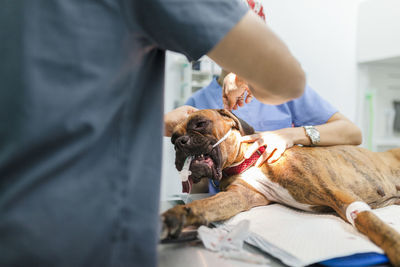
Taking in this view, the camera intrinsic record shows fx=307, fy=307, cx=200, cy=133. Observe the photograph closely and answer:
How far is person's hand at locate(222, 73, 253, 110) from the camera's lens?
5.07 ft

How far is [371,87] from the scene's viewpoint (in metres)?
4.08

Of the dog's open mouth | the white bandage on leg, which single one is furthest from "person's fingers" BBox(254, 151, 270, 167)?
the white bandage on leg

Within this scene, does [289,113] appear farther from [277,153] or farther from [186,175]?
[186,175]

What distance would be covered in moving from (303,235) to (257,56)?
2.36 ft

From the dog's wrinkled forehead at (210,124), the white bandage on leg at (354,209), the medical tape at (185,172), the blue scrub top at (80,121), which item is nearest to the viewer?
the blue scrub top at (80,121)

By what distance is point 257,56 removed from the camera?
692 mm

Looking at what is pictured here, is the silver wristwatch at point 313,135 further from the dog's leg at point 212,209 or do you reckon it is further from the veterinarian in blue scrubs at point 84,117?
the veterinarian in blue scrubs at point 84,117

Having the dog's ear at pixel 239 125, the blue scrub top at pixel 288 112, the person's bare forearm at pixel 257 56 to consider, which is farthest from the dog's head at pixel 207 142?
the person's bare forearm at pixel 257 56

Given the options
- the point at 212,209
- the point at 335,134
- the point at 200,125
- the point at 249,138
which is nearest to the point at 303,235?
the point at 212,209

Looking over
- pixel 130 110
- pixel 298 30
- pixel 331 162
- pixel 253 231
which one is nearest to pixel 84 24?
pixel 130 110

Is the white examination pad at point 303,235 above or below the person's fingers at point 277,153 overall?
below

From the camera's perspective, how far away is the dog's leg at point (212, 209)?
1.10 m

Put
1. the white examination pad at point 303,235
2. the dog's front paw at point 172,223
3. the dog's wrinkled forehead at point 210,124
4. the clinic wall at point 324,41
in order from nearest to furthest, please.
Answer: the white examination pad at point 303,235 → the dog's front paw at point 172,223 → the dog's wrinkled forehead at point 210,124 → the clinic wall at point 324,41

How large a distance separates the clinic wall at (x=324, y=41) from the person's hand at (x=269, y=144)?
2.24 m
